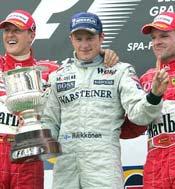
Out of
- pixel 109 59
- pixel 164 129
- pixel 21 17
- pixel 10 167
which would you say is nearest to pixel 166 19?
pixel 109 59

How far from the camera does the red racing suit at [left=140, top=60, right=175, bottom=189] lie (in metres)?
2.47

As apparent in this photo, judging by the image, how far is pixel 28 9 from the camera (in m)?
3.43

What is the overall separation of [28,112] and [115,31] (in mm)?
1099

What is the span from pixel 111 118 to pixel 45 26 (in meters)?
1.11

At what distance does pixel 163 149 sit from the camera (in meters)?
2.51

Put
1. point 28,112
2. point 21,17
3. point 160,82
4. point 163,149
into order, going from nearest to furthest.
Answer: point 160,82 → point 28,112 → point 163,149 → point 21,17

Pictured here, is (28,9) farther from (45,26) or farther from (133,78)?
(133,78)

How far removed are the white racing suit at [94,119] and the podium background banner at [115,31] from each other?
73 centimetres

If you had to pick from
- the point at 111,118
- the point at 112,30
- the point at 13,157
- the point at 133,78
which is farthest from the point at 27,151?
the point at 112,30

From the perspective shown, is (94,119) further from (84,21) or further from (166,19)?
(166,19)

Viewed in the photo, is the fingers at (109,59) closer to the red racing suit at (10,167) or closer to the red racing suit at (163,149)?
the red racing suit at (163,149)

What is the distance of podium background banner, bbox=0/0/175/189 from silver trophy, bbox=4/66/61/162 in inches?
37.6

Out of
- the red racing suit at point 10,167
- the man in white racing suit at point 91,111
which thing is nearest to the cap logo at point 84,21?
the man in white racing suit at point 91,111

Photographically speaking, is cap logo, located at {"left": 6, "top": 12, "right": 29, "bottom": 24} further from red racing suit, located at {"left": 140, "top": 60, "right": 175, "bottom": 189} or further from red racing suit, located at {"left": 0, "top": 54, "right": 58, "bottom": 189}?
red racing suit, located at {"left": 140, "top": 60, "right": 175, "bottom": 189}
